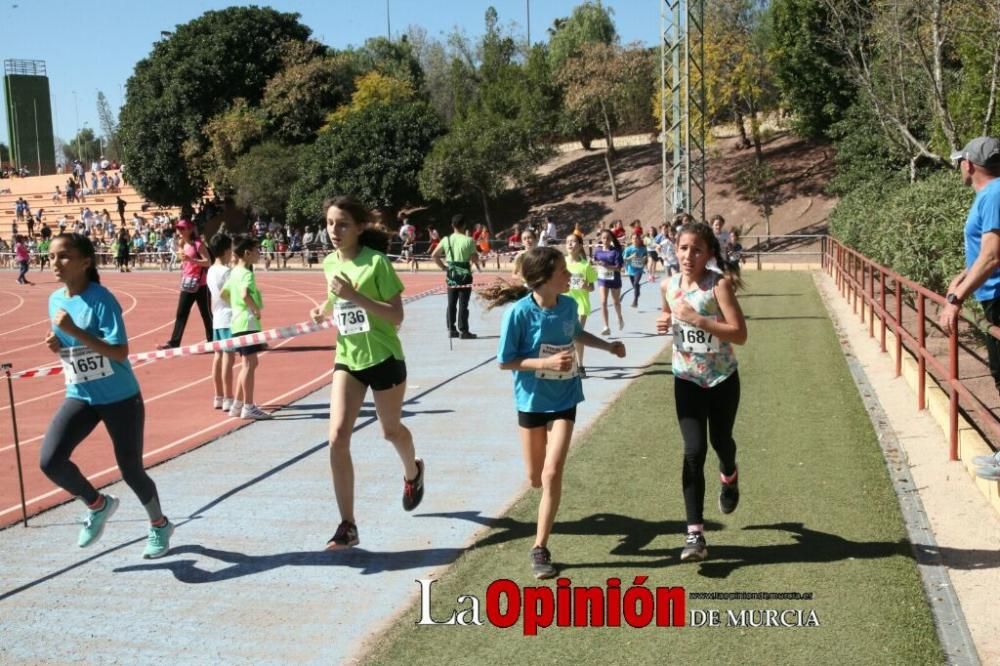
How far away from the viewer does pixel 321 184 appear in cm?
4925

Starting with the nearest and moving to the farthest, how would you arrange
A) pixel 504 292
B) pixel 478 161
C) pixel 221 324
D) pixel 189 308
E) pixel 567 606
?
pixel 567 606, pixel 504 292, pixel 221 324, pixel 189 308, pixel 478 161

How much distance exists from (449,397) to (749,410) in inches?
126

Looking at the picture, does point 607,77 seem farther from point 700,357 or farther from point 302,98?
point 700,357

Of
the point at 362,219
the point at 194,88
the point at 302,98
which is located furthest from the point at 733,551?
the point at 194,88

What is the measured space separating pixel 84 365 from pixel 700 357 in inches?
134

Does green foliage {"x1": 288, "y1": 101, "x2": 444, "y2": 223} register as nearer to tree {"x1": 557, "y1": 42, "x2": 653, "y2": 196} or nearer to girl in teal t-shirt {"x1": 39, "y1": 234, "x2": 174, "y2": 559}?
tree {"x1": 557, "y1": 42, "x2": 653, "y2": 196}

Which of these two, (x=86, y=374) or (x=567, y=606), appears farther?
(x=86, y=374)

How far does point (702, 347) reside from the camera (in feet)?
18.3

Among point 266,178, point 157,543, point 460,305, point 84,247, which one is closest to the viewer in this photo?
point 84,247

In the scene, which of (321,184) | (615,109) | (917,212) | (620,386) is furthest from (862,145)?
(620,386)

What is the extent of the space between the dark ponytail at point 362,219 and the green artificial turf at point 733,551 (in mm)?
1906

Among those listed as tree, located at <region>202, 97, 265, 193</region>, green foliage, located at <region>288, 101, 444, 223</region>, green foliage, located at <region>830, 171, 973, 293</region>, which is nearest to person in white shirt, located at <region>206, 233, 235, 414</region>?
green foliage, located at <region>830, 171, 973, 293</region>

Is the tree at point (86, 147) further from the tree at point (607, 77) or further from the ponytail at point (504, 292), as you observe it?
the ponytail at point (504, 292)

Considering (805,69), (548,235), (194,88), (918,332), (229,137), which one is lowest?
(918,332)
